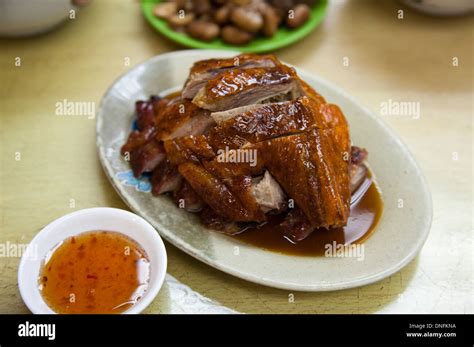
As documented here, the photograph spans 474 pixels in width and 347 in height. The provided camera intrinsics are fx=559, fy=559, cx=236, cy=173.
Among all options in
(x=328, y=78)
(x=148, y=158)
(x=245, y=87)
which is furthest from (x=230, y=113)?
(x=328, y=78)

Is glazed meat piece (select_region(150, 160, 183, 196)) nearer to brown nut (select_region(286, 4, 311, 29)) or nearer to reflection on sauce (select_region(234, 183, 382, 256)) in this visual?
reflection on sauce (select_region(234, 183, 382, 256))

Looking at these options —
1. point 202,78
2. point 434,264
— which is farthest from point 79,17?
point 434,264

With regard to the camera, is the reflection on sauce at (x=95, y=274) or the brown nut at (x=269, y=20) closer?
the reflection on sauce at (x=95, y=274)

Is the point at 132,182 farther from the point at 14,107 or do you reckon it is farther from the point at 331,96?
the point at 331,96

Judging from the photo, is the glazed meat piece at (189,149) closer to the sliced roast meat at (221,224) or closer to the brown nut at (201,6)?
the sliced roast meat at (221,224)

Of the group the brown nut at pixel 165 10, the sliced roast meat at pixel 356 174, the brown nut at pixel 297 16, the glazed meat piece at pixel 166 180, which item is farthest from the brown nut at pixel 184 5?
the sliced roast meat at pixel 356 174
